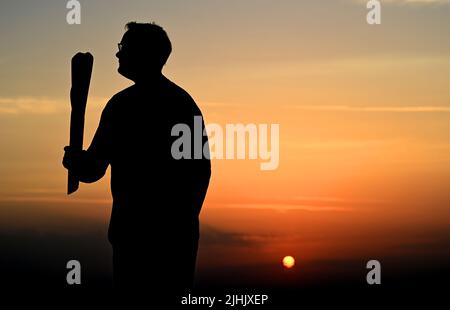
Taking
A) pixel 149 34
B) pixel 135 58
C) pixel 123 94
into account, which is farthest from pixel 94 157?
pixel 149 34

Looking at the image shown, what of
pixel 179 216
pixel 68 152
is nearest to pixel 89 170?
pixel 68 152

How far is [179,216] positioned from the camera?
369 inches

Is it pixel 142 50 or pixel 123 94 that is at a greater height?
pixel 142 50

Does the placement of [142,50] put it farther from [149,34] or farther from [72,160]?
[72,160]

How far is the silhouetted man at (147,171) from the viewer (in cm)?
923

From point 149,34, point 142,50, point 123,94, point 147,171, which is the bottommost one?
point 147,171

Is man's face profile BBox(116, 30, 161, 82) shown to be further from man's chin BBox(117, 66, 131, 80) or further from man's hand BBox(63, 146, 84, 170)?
man's hand BBox(63, 146, 84, 170)

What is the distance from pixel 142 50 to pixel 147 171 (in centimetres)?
100

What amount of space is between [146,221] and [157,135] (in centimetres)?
72

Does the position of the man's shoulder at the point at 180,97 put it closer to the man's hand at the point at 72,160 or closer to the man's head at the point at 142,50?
the man's head at the point at 142,50

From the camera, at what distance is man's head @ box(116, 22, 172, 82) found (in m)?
9.23

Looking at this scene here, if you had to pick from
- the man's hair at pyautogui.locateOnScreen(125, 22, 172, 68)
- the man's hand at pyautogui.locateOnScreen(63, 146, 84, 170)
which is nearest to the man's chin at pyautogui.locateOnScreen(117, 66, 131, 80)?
the man's hair at pyautogui.locateOnScreen(125, 22, 172, 68)

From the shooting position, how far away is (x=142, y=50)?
9250mm
